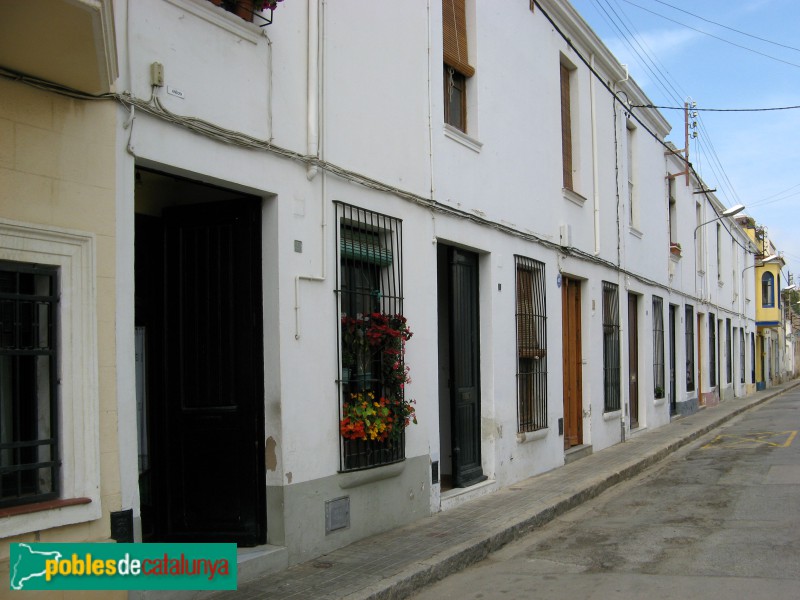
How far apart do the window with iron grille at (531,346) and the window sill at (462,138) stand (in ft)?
5.70

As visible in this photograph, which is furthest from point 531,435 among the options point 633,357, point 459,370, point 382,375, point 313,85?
point 633,357

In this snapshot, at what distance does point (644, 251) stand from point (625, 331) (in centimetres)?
246

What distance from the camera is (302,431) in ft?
21.4

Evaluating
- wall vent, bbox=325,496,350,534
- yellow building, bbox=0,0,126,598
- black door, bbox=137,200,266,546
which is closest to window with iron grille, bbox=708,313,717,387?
wall vent, bbox=325,496,350,534

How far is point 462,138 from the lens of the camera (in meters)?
9.36

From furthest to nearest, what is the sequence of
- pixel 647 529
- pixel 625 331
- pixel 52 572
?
pixel 625 331, pixel 647 529, pixel 52 572

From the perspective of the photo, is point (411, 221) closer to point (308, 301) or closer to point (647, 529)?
point (308, 301)

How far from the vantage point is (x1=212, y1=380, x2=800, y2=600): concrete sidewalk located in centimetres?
577

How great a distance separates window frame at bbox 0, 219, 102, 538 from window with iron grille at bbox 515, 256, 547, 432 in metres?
6.71

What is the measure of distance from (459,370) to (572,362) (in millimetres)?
4355

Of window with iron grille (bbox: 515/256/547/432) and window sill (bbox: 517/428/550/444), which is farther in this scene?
window with iron grille (bbox: 515/256/547/432)

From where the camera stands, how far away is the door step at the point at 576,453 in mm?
12362

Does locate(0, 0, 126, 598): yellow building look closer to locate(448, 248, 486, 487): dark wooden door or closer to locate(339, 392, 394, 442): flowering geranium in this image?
locate(339, 392, 394, 442): flowering geranium

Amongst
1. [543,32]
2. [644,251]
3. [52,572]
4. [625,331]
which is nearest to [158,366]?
[52,572]
